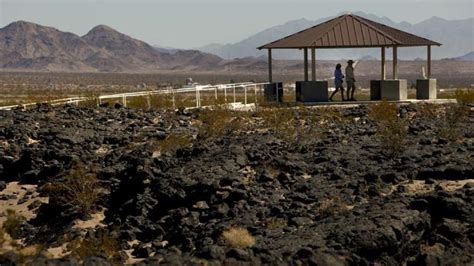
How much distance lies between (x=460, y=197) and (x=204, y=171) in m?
5.62

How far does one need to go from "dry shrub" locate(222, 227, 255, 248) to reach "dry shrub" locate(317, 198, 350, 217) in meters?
1.44

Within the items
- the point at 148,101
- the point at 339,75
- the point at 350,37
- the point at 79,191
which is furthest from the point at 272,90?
the point at 79,191

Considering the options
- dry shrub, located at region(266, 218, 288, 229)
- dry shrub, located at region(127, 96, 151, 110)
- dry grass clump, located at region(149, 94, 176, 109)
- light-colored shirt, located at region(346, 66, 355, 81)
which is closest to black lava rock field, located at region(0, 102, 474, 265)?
dry shrub, located at region(266, 218, 288, 229)

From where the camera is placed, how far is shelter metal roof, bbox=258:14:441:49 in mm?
31203

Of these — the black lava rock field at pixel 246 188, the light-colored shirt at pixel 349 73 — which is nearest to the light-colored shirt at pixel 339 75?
the light-colored shirt at pixel 349 73

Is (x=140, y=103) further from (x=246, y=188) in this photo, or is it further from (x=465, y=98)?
(x=246, y=188)

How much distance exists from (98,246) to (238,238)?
2313 mm

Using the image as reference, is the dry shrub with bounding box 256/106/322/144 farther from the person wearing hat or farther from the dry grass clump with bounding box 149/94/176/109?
the dry grass clump with bounding box 149/94/176/109

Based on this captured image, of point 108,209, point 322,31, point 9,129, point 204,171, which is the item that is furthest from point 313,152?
point 322,31

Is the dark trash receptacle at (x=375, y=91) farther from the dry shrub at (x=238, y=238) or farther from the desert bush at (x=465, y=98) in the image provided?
the dry shrub at (x=238, y=238)

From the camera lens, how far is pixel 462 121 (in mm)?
23250

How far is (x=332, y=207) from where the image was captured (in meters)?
13.2

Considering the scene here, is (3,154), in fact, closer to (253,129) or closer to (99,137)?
(99,137)

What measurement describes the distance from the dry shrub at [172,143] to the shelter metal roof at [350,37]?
1085cm
